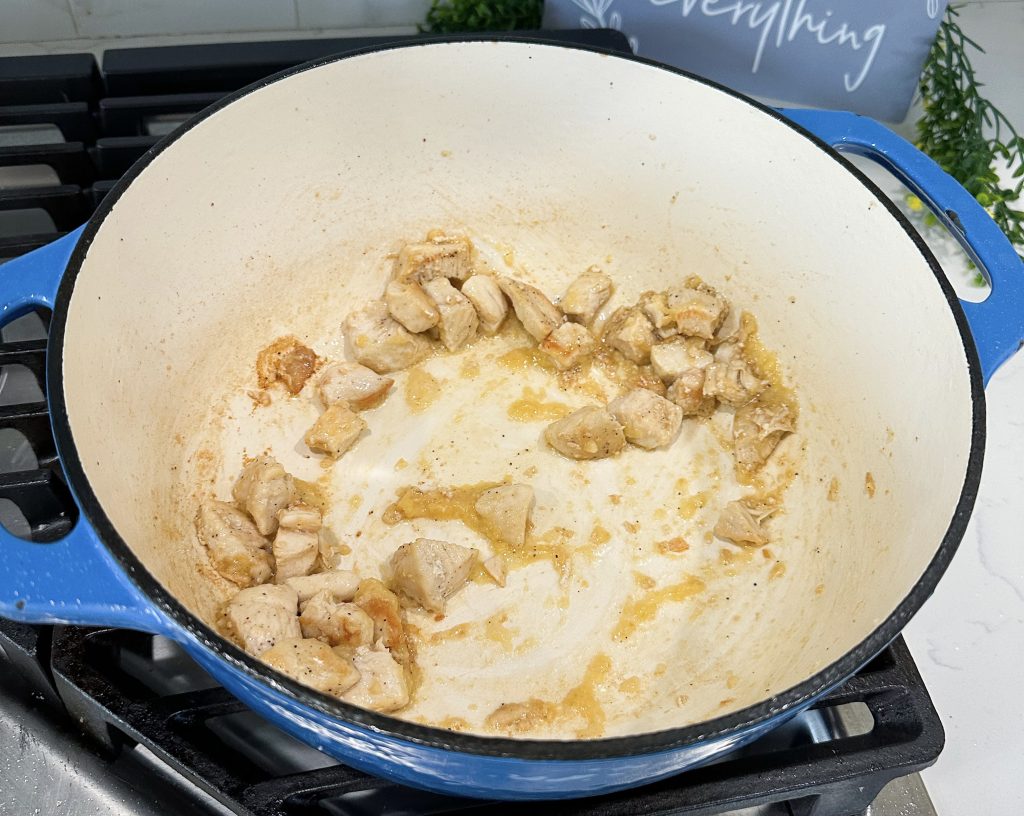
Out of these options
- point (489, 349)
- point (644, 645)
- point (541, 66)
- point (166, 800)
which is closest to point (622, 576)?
point (644, 645)

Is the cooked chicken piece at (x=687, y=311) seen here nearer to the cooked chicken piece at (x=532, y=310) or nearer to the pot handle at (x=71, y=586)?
the cooked chicken piece at (x=532, y=310)

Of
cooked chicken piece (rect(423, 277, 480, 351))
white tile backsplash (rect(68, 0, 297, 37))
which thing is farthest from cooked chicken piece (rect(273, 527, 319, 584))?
white tile backsplash (rect(68, 0, 297, 37))

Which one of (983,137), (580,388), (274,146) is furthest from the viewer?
(983,137)

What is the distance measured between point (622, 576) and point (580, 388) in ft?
0.95

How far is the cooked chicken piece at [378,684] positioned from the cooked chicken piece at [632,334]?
531mm

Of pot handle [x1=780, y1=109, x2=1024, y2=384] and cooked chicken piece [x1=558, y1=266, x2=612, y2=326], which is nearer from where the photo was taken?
pot handle [x1=780, y1=109, x2=1024, y2=384]

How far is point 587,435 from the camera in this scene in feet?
4.00

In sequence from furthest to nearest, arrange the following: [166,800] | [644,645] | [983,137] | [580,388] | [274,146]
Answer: [983,137]
[580,388]
[274,146]
[644,645]
[166,800]

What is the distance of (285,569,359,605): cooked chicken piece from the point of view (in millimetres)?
1070

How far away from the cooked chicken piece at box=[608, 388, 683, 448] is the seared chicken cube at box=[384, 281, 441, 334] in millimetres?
260

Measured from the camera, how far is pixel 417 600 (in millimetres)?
1094

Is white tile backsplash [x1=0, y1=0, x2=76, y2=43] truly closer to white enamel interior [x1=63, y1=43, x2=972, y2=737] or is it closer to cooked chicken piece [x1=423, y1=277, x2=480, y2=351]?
white enamel interior [x1=63, y1=43, x2=972, y2=737]

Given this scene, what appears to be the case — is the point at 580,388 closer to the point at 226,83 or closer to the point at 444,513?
the point at 444,513

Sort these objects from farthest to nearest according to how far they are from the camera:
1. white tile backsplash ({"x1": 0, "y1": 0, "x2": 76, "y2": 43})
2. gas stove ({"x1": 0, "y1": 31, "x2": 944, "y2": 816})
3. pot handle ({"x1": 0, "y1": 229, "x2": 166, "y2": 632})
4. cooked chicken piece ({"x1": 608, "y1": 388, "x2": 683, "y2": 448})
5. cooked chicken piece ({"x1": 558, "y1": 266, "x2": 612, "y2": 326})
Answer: white tile backsplash ({"x1": 0, "y1": 0, "x2": 76, "y2": 43}) < cooked chicken piece ({"x1": 558, "y1": 266, "x2": 612, "y2": 326}) < cooked chicken piece ({"x1": 608, "y1": 388, "x2": 683, "y2": 448}) < gas stove ({"x1": 0, "y1": 31, "x2": 944, "y2": 816}) < pot handle ({"x1": 0, "y1": 229, "x2": 166, "y2": 632})
